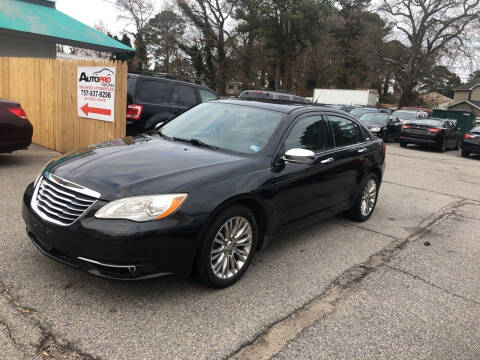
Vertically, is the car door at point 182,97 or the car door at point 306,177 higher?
the car door at point 182,97

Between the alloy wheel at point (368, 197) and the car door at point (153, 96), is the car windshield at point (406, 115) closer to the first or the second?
the car door at point (153, 96)

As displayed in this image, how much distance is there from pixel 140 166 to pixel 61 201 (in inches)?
25.8

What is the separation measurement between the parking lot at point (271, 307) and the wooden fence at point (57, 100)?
3.06 metres

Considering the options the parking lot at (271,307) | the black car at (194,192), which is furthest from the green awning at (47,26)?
the black car at (194,192)

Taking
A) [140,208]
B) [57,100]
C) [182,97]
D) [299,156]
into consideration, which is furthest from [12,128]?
[299,156]

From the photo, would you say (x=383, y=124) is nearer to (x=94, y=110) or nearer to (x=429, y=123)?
(x=429, y=123)

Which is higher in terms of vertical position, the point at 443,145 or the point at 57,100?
A: the point at 57,100

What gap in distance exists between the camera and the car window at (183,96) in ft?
29.4

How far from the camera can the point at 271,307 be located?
10.6ft

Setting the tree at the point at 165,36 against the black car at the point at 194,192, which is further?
the tree at the point at 165,36

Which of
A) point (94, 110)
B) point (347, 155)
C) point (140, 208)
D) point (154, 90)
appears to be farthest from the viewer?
point (154, 90)

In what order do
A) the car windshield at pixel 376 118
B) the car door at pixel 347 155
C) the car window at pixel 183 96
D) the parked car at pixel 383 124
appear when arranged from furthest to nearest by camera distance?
the car windshield at pixel 376 118
the parked car at pixel 383 124
the car window at pixel 183 96
the car door at pixel 347 155

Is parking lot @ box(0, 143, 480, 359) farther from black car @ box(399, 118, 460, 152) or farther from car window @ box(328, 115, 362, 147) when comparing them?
black car @ box(399, 118, 460, 152)

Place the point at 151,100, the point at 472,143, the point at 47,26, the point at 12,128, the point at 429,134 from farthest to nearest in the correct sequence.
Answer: the point at 429,134
the point at 472,143
the point at 47,26
the point at 151,100
the point at 12,128
